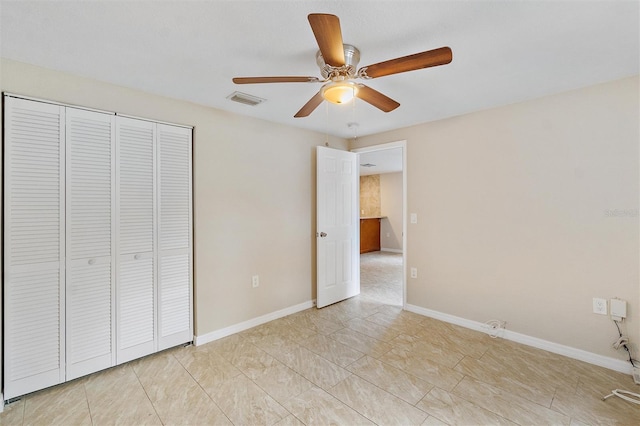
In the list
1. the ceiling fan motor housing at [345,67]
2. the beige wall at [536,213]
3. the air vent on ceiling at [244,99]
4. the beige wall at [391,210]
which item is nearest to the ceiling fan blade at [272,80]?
the ceiling fan motor housing at [345,67]

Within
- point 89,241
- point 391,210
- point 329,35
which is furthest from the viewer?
point 391,210

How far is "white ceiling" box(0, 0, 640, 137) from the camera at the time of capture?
4.77 feet

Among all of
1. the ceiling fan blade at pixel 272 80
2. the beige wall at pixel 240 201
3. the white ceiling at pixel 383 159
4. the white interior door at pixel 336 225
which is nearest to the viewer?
the ceiling fan blade at pixel 272 80

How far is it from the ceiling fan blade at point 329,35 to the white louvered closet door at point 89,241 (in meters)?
1.88

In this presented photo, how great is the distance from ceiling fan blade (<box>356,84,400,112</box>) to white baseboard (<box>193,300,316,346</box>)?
2.49 meters

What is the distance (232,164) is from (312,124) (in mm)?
1101

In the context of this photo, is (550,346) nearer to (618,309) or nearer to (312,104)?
(618,309)

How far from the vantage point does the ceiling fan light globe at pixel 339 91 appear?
1.75 metres

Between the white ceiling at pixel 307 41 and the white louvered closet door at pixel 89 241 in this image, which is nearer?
the white ceiling at pixel 307 41

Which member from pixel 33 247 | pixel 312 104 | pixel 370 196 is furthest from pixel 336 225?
pixel 370 196

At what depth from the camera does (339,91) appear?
5.82ft

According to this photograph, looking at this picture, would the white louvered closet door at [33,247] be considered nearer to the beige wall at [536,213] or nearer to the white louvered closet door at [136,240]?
the white louvered closet door at [136,240]

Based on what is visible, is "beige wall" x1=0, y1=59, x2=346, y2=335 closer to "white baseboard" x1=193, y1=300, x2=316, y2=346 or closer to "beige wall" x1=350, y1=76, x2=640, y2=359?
"white baseboard" x1=193, y1=300, x2=316, y2=346

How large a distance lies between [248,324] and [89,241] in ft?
5.42
